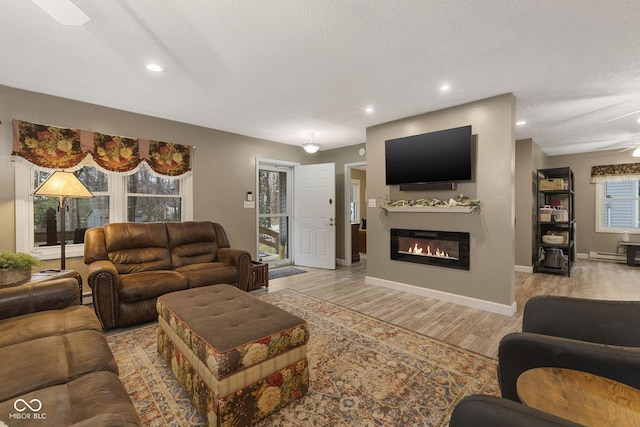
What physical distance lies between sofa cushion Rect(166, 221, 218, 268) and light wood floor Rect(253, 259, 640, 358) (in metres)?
0.90

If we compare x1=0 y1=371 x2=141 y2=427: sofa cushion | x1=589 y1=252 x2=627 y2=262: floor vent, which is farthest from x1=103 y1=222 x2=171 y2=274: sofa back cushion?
x1=589 y1=252 x2=627 y2=262: floor vent

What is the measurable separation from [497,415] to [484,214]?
318 centimetres

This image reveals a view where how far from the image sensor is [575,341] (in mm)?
1193

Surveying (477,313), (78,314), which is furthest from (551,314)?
(78,314)

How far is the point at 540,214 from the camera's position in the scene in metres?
5.29

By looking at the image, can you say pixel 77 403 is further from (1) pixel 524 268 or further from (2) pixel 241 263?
(1) pixel 524 268

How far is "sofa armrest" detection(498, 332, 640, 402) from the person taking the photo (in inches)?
42.8

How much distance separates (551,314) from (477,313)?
1811 mm

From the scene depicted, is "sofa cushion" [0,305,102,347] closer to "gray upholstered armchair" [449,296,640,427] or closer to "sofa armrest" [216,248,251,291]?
"sofa armrest" [216,248,251,291]

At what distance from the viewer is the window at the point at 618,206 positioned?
6074 millimetres

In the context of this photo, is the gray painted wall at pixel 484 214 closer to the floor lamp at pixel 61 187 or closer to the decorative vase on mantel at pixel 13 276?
the floor lamp at pixel 61 187

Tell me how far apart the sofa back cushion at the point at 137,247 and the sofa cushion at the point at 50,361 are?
6.28ft

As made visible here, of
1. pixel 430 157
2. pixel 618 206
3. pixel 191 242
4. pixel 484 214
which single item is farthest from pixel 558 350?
pixel 618 206

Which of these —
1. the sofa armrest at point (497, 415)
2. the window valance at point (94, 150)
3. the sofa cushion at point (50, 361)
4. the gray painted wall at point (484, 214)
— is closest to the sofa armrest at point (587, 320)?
the sofa armrest at point (497, 415)
